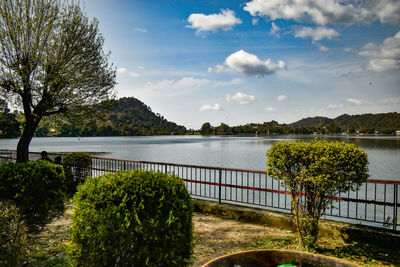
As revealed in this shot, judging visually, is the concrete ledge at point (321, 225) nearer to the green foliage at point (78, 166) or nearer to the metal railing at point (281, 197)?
the metal railing at point (281, 197)

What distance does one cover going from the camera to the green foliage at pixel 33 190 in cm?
587

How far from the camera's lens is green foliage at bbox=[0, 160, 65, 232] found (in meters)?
5.87

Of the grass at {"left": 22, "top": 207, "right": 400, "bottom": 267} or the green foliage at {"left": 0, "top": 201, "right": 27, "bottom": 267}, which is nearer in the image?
the green foliage at {"left": 0, "top": 201, "right": 27, "bottom": 267}

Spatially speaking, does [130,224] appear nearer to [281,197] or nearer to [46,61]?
[46,61]

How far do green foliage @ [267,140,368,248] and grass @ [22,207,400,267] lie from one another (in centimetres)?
74

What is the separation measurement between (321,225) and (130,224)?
5520 mm

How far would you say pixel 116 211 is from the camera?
302 cm

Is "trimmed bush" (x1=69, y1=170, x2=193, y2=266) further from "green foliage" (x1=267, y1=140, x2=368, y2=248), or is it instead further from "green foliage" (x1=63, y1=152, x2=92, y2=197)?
"green foliage" (x1=63, y1=152, x2=92, y2=197)

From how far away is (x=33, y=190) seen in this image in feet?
19.7

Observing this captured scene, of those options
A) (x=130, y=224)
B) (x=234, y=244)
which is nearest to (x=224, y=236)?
(x=234, y=244)

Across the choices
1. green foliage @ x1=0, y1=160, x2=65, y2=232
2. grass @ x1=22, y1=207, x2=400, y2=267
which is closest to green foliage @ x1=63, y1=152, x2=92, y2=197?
grass @ x1=22, y1=207, x2=400, y2=267

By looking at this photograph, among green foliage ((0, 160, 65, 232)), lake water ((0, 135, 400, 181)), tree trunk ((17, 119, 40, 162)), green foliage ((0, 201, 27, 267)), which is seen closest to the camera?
green foliage ((0, 201, 27, 267))

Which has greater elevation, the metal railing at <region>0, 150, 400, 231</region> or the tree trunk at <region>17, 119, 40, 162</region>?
the tree trunk at <region>17, 119, 40, 162</region>

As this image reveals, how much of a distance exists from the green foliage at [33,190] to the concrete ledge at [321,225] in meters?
4.53
